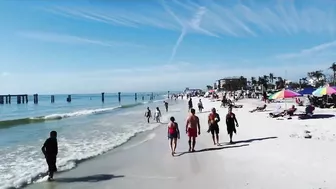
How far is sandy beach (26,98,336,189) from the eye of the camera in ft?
25.5

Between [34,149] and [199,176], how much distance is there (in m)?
9.41

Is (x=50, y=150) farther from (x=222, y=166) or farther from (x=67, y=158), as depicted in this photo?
(x=222, y=166)

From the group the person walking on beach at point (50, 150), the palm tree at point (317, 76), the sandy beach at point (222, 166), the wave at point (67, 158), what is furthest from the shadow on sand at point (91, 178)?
the palm tree at point (317, 76)

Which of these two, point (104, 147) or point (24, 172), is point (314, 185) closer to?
point (24, 172)

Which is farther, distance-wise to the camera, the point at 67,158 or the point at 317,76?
the point at 317,76

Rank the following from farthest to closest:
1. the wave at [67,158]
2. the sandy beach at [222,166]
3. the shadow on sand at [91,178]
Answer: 1. the wave at [67,158]
2. the shadow on sand at [91,178]
3. the sandy beach at [222,166]

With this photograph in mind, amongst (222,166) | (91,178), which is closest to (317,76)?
(222,166)

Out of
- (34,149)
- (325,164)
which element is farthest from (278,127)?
(34,149)

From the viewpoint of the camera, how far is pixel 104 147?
14602mm

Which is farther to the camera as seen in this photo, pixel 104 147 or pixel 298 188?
pixel 104 147

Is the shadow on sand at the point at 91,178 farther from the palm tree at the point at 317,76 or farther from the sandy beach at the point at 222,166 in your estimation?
the palm tree at the point at 317,76

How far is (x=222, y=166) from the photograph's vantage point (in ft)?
30.9

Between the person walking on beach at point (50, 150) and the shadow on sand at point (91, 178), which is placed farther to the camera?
the shadow on sand at point (91, 178)

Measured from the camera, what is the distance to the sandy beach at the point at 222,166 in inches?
306
